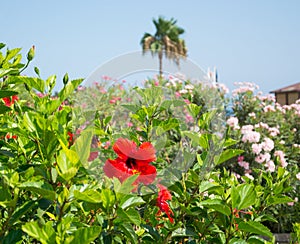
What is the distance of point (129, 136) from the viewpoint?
4.79 feet

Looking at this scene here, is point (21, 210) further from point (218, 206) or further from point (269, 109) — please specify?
point (269, 109)

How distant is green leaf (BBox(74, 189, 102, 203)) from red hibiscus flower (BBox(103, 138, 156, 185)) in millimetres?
187

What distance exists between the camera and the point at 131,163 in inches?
49.6

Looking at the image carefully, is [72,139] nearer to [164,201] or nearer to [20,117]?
[20,117]

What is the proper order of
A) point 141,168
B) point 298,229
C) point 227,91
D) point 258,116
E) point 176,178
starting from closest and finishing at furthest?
1. point 141,168
2. point 176,178
3. point 298,229
4. point 258,116
5. point 227,91

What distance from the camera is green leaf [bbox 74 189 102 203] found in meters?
0.98

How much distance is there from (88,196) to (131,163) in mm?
275

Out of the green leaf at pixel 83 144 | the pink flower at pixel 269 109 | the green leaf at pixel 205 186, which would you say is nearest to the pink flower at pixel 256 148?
the pink flower at pixel 269 109

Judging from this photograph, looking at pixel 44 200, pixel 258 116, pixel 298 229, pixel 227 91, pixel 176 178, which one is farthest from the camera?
pixel 227 91

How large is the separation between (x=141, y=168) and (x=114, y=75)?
11.3 inches

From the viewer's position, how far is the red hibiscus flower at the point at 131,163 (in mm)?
1221

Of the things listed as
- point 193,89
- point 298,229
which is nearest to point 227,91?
point 193,89

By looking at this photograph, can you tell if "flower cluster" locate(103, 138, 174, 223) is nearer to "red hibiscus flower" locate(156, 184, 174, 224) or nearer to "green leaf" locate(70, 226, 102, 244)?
"red hibiscus flower" locate(156, 184, 174, 224)

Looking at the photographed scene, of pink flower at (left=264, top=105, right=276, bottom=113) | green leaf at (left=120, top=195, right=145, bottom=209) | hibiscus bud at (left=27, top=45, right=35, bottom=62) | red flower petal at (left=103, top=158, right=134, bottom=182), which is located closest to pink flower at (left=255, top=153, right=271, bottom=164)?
pink flower at (left=264, top=105, right=276, bottom=113)
